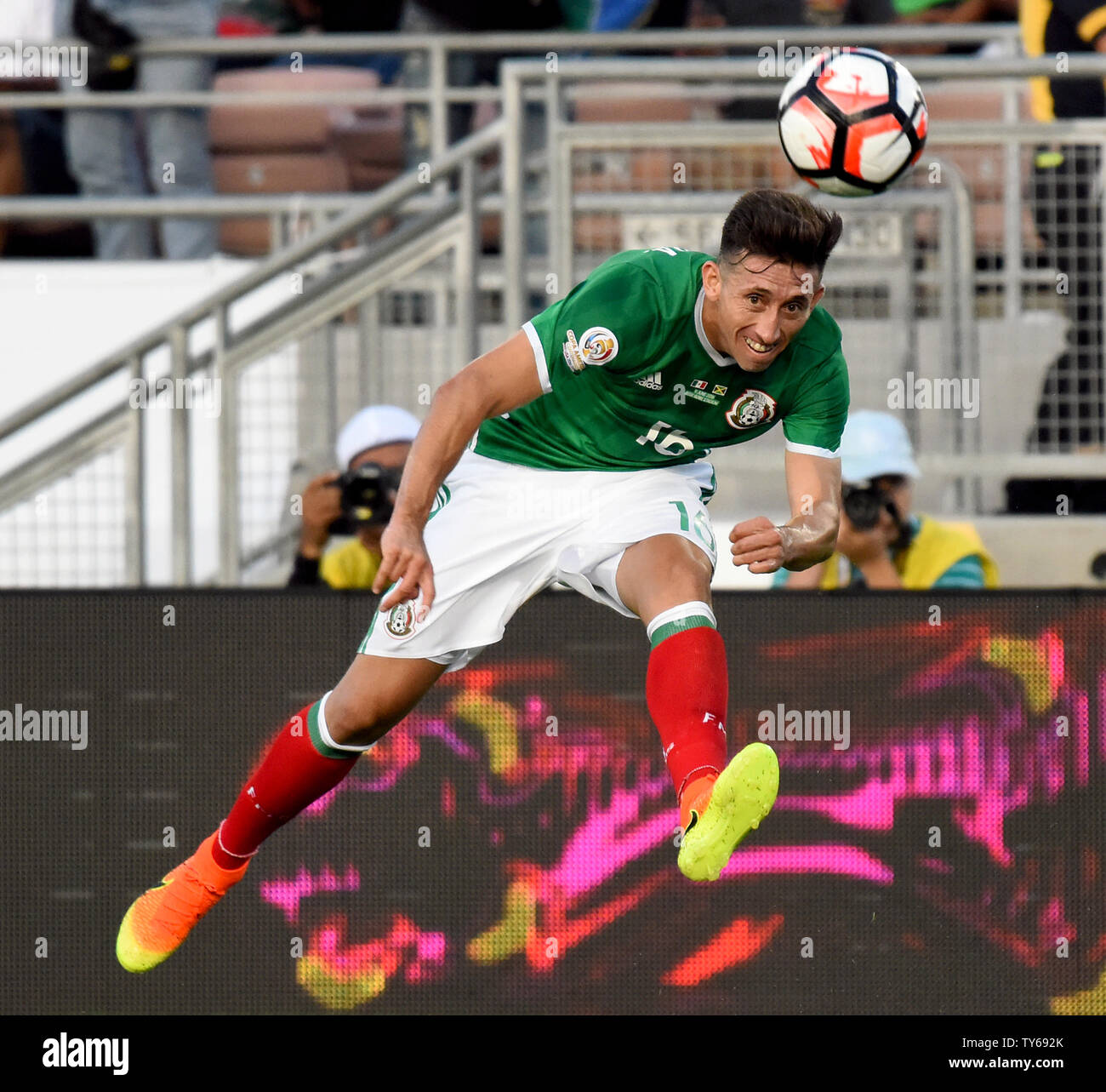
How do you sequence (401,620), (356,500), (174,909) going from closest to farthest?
(401,620)
(174,909)
(356,500)

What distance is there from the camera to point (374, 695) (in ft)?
15.7

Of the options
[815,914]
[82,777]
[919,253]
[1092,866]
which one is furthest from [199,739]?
[919,253]

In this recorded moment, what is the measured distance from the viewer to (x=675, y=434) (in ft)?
15.7

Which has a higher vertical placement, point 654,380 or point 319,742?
point 654,380

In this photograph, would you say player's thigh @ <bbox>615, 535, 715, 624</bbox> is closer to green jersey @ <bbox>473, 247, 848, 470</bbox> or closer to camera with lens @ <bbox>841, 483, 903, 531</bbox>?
green jersey @ <bbox>473, 247, 848, 470</bbox>

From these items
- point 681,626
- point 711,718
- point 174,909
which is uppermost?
point 681,626

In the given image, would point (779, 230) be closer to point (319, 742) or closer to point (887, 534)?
→ point (319, 742)

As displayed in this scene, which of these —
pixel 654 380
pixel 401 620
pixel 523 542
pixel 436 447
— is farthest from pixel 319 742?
pixel 654 380

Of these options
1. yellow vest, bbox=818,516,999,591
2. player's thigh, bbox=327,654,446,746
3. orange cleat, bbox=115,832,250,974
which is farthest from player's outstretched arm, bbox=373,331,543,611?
yellow vest, bbox=818,516,999,591

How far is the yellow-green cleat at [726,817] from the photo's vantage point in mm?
3994

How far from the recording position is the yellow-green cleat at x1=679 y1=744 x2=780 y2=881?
3994 mm

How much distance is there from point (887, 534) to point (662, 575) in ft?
5.83
